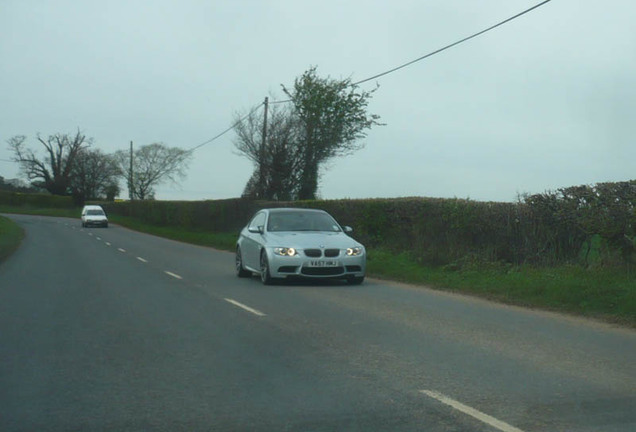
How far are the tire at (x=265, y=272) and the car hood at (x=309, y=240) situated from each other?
338 millimetres

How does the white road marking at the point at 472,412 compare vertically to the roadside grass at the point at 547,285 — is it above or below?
below

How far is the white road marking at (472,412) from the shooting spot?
522 cm

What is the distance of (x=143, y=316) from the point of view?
10.8 meters

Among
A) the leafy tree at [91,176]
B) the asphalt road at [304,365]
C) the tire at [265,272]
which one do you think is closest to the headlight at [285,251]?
the tire at [265,272]

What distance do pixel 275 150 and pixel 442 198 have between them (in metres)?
27.0

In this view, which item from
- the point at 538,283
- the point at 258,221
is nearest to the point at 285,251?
the point at 258,221

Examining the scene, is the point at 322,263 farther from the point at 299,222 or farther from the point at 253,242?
the point at 253,242

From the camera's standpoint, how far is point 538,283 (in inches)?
538

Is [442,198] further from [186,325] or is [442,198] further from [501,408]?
[501,408]

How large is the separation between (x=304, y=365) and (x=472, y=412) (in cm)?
214

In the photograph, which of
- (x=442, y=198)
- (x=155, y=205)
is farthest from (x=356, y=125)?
(x=442, y=198)

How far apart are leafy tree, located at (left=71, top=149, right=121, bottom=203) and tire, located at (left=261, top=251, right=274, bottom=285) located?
99.9m

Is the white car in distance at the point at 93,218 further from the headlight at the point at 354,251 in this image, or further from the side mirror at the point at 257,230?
the headlight at the point at 354,251

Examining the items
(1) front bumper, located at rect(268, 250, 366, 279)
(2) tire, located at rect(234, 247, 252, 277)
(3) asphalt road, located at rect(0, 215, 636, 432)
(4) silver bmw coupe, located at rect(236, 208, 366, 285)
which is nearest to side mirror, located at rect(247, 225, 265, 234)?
(4) silver bmw coupe, located at rect(236, 208, 366, 285)
